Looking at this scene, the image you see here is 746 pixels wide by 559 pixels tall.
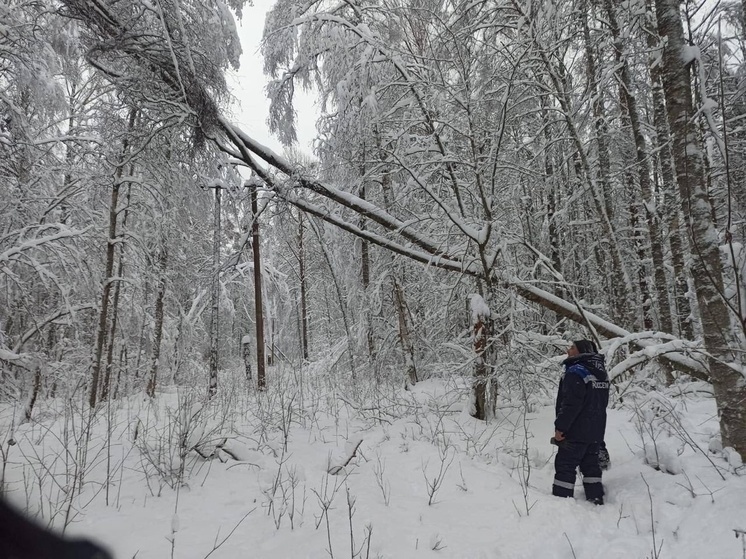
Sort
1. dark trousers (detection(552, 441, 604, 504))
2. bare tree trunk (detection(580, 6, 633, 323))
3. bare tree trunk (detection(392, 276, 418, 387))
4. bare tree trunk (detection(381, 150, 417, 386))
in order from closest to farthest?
1. dark trousers (detection(552, 441, 604, 504))
2. bare tree trunk (detection(580, 6, 633, 323))
3. bare tree trunk (detection(381, 150, 417, 386))
4. bare tree trunk (detection(392, 276, 418, 387))

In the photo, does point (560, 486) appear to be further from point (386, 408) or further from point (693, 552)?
point (386, 408)

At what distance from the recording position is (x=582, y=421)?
421 centimetres

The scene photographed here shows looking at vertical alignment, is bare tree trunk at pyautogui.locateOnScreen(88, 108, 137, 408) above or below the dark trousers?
above

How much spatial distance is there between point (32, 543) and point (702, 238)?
4542 mm

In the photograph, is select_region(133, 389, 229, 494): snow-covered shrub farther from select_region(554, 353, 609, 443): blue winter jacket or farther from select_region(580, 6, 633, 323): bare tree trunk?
select_region(580, 6, 633, 323): bare tree trunk

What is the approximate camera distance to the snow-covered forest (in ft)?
10.4

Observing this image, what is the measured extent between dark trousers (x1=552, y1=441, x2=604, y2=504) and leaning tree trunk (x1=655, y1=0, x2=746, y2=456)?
1.08 meters

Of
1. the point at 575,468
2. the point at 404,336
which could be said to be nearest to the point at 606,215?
the point at 575,468

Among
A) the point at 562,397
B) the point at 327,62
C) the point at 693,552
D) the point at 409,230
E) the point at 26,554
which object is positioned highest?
the point at 327,62

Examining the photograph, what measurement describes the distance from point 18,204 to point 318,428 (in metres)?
7.26

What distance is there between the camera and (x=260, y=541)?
113 inches

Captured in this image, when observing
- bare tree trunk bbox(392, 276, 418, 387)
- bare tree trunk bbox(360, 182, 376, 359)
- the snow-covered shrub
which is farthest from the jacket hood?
bare tree trunk bbox(360, 182, 376, 359)

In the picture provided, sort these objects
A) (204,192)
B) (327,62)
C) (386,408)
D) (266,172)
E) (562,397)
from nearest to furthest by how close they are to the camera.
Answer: (562,397), (266,172), (204,192), (386,408), (327,62)

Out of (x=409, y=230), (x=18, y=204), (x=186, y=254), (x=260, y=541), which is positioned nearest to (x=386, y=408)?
(x=409, y=230)
